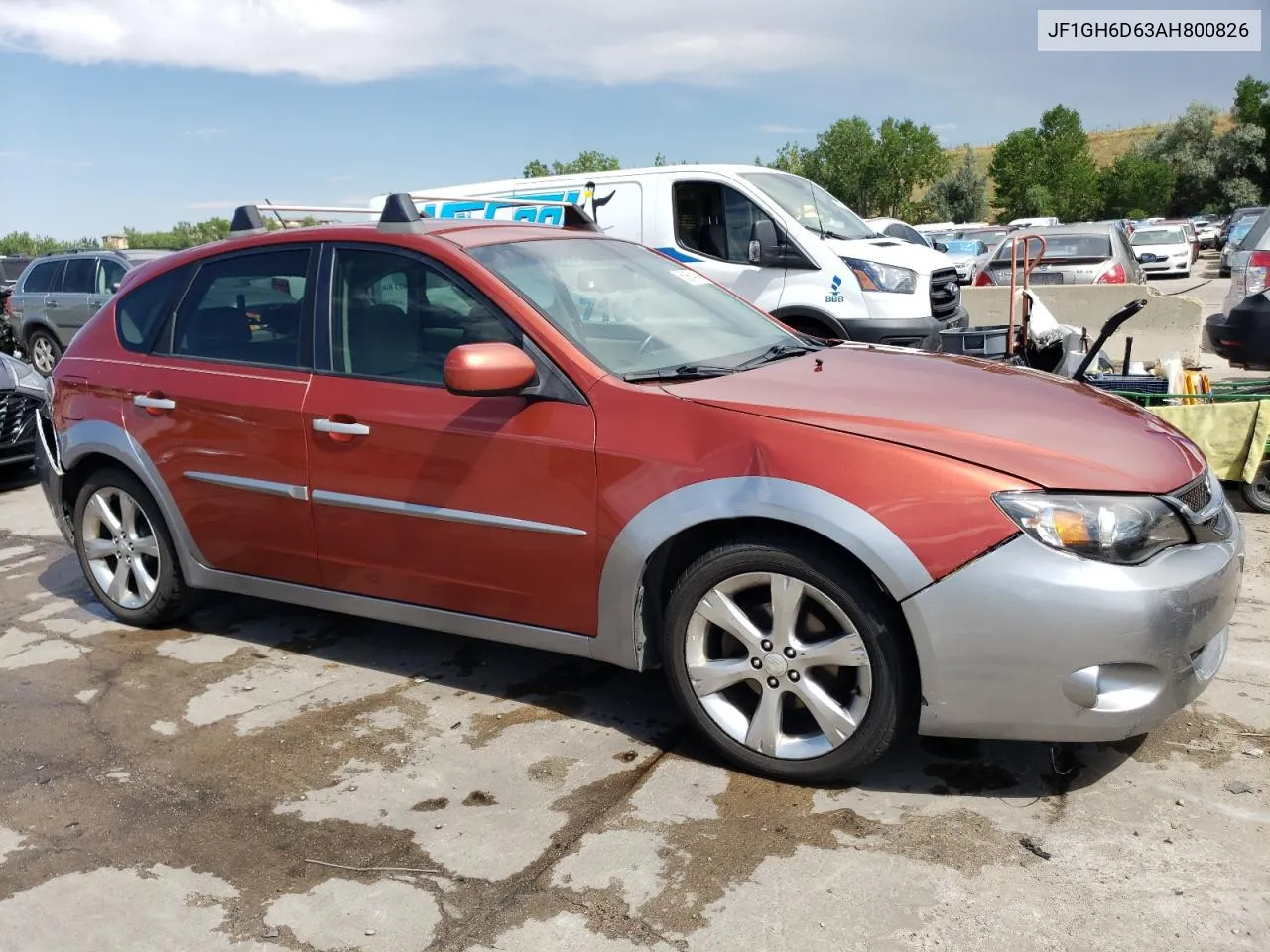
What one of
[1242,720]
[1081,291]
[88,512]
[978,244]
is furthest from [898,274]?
[978,244]

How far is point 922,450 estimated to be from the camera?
296 centimetres

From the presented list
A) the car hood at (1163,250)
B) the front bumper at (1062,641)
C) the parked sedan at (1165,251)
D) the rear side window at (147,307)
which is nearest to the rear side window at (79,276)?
the rear side window at (147,307)

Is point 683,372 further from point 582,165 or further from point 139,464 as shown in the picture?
point 582,165

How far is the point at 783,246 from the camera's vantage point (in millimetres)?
8953

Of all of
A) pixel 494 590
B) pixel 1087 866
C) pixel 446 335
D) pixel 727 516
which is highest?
pixel 446 335

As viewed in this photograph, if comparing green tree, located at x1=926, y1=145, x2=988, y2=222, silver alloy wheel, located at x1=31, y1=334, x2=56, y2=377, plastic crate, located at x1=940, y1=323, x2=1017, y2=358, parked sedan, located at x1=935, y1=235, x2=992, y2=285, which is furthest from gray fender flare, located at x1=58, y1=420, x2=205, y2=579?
green tree, located at x1=926, y1=145, x2=988, y2=222

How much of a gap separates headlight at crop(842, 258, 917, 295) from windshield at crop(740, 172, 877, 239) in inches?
20.4

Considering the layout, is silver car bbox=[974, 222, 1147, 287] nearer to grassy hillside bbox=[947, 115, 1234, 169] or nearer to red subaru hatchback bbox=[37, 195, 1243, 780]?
red subaru hatchback bbox=[37, 195, 1243, 780]

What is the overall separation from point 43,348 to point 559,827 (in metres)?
15.9

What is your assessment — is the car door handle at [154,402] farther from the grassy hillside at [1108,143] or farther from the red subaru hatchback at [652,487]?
the grassy hillside at [1108,143]

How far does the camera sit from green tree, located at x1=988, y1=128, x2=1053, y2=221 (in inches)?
2650

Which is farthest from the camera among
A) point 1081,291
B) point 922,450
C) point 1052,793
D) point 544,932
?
point 1081,291

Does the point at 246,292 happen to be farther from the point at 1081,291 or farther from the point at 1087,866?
the point at 1081,291

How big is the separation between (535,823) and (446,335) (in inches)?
66.0
